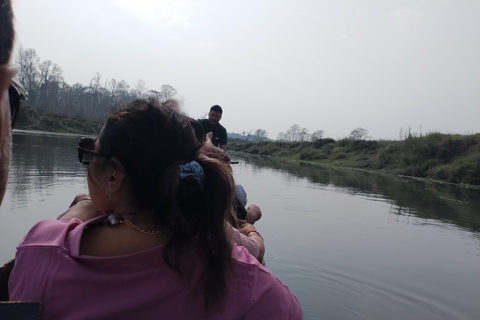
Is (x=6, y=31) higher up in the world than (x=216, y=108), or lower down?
lower down

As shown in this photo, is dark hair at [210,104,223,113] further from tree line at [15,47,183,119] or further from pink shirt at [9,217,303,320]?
tree line at [15,47,183,119]

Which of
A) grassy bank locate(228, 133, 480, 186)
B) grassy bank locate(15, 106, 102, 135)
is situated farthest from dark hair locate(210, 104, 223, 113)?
grassy bank locate(15, 106, 102, 135)

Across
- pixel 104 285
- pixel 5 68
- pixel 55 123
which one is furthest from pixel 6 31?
pixel 55 123

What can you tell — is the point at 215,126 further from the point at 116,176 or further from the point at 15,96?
the point at 15,96

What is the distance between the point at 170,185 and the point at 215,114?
5279 mm

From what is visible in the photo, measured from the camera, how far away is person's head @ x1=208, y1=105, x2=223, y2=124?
6.37m

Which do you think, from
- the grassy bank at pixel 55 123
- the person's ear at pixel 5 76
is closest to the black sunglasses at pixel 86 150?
the person's ear at pixel 5 76

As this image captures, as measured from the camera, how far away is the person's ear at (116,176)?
3.85ft

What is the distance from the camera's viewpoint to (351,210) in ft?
30.3

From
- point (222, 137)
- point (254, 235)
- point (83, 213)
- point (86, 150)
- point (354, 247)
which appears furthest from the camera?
point (222, 137)

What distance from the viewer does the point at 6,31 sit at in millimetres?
654

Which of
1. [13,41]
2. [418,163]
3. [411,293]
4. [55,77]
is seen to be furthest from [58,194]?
[55,77]

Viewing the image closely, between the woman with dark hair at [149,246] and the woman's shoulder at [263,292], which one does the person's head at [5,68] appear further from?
the woman's shoulder at [263,292]

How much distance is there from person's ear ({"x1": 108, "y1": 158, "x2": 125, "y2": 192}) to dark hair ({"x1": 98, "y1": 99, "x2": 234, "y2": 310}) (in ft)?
0.05
